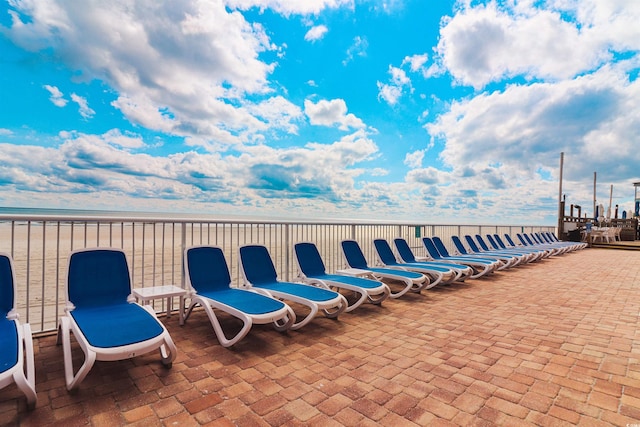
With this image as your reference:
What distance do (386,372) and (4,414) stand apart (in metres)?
2.96

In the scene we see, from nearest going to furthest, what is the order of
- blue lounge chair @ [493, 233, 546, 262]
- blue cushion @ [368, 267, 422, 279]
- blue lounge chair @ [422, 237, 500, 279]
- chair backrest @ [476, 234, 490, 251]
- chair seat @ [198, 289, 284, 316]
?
chair seat @ [198, 289, 284, 316] < blue cushion @ [368, 267, 422, 279] < blue lounge chair @ [422, 237, 500, 279] < blue lounge chair @ [493, 233, 546, 262] < chair backrest @ [476, 234, 490, 251]

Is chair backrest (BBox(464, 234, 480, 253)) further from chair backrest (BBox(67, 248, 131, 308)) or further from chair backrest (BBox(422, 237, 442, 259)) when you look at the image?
chair backrest (BBox(67, 248, 131, 308))

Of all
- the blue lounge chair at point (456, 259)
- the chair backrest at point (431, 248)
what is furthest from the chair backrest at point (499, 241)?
the chair backrest at point (431, 248)

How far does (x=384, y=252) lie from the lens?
7727mm

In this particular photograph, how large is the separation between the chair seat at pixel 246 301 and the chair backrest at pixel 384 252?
155 inches

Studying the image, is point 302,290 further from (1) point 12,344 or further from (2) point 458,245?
(2) point 458,245

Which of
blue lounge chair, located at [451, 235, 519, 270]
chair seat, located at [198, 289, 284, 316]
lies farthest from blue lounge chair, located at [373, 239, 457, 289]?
chair seat, located at [198, 289, 284, 316]

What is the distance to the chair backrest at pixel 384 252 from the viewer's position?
761cm

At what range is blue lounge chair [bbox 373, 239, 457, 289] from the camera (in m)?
6.70

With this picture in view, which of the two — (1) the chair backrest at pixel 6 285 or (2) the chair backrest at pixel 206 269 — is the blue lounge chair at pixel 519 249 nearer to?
(2) the chair backrest at pixel 206 269

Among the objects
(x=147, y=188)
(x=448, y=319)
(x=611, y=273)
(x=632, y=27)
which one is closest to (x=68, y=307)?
(x=448, y=319)

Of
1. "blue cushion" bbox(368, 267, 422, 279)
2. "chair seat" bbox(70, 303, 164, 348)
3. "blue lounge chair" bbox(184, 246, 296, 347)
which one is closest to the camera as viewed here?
"chair seat" bbox(70, 303, 164, 348)

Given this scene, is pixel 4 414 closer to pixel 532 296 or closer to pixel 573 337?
pixel 573 337

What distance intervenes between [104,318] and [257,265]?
2373mm
